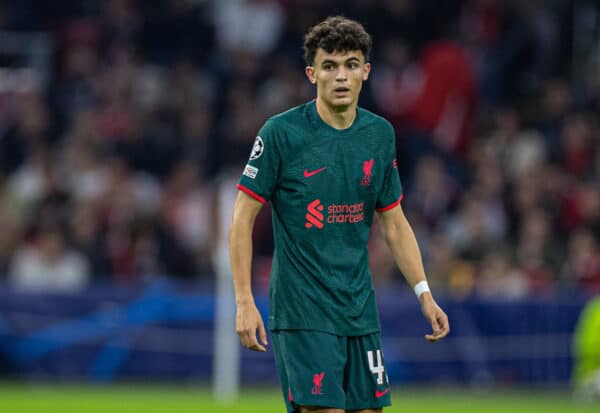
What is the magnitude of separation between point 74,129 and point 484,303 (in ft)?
19.7

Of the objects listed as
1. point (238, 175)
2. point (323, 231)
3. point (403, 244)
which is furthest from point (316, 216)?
point (238, 175)

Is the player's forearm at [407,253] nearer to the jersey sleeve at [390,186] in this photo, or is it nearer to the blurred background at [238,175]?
the jersey sleeve at [390,186]

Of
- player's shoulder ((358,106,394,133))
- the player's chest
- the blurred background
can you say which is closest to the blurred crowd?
the blurred background

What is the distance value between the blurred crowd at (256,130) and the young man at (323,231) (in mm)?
6903

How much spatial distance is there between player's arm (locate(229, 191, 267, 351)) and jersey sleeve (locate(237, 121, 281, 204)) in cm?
4

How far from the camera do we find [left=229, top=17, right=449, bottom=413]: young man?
20.3 ft

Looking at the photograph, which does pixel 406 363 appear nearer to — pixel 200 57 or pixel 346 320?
pixel 200 57

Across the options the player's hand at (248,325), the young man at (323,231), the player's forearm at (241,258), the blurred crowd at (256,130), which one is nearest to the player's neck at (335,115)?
the young man at (323,231)

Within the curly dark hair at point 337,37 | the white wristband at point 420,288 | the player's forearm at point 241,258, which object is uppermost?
the curly dark hair at point 337,37

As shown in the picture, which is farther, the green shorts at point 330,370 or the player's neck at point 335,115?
the player's neck at point 335,115

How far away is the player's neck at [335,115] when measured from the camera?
636cm

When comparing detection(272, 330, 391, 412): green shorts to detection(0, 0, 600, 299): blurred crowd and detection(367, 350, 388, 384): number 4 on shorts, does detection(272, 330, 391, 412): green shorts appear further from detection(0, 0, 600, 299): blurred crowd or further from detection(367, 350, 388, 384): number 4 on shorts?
detection(0, 0, 600, 299): blurred crowd

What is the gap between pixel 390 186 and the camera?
657 cm

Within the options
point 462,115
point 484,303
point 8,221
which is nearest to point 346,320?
point 484,303
